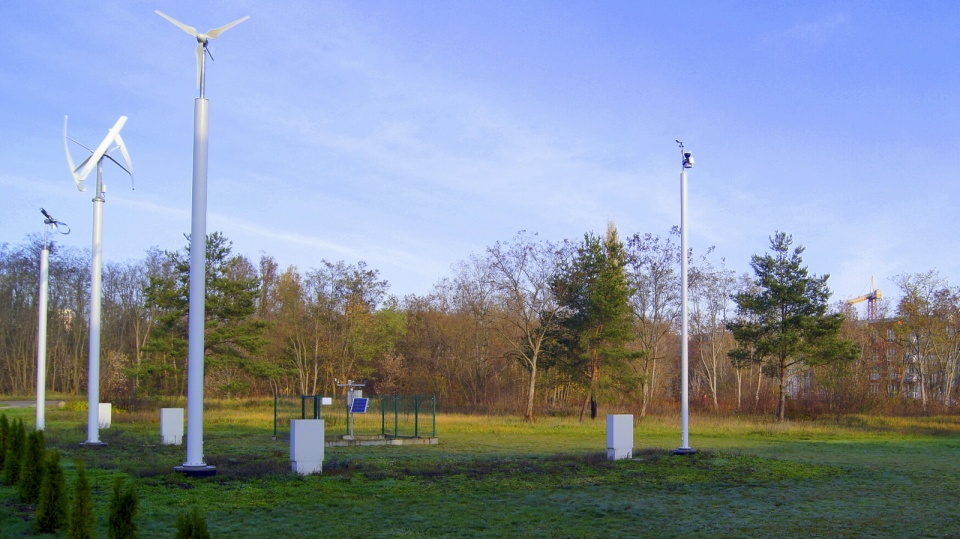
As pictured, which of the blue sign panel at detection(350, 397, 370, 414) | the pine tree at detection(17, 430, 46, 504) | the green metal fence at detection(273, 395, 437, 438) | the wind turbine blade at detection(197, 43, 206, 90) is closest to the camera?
the pine tree at detection(17, 430, 46, 504)

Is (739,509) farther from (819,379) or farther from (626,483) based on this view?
(819,379)

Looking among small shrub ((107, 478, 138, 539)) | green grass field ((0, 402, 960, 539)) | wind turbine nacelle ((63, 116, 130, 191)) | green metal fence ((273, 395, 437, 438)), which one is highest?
wind turbine nacelle ((63, 116, 130, 191))

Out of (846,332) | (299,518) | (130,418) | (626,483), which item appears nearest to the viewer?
(299,518)

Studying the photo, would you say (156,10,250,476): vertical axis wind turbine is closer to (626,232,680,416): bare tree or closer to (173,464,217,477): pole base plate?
(173,464,217,477): pole base plate

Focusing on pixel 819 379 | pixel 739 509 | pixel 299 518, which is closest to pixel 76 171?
pixel 299 518

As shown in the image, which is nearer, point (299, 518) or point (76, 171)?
point (299, 518)

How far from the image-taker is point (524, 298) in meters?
45.3

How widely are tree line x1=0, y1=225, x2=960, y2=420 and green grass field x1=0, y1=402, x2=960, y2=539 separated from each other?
55.2ft

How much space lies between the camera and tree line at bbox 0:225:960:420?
4150 cm

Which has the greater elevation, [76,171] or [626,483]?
[76,171]

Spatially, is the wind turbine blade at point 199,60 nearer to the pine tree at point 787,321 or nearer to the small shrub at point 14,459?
the small shrub at point 14,459

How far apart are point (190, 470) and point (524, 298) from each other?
32.7m

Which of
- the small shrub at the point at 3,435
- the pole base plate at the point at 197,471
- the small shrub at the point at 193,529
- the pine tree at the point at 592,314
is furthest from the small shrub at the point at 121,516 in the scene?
the pine tree at the point at 592,314

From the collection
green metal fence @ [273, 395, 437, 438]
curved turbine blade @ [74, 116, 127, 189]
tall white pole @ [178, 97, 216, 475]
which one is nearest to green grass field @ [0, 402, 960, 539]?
tall white pole @ [178, 97, 216, 475]
